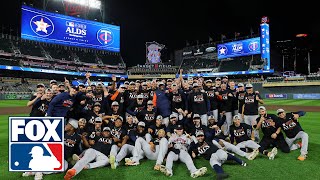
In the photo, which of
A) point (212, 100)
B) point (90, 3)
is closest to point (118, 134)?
point (212, 100)

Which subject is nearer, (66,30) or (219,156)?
(219,156)

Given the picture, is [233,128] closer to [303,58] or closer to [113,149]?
[113,149]

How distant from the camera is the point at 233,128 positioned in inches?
313

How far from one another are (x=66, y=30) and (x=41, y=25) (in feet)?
15.2

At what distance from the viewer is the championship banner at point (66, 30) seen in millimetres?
43281

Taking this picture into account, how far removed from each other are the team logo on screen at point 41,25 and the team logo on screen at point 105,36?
9.92m

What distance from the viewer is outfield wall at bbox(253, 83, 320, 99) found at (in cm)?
3675

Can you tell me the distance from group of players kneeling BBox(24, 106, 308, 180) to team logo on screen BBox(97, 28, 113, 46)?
47.6 metres

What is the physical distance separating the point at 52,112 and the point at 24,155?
3567 mm

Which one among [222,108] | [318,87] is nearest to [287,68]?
[318,87]

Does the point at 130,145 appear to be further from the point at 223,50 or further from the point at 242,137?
the point at 223,50

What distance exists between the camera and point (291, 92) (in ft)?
129

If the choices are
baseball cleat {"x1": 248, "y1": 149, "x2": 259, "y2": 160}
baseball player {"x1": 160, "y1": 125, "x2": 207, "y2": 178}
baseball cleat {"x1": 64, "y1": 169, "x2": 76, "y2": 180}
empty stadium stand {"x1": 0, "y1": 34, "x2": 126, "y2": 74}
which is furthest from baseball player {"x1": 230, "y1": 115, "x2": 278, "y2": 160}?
empty stadium stand {"x1": 0, "y1": 34, "x2": 126, "y2": 74}

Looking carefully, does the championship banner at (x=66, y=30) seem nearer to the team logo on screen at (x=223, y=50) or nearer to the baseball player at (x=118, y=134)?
the team logo on screen at (x=223, y=50)
